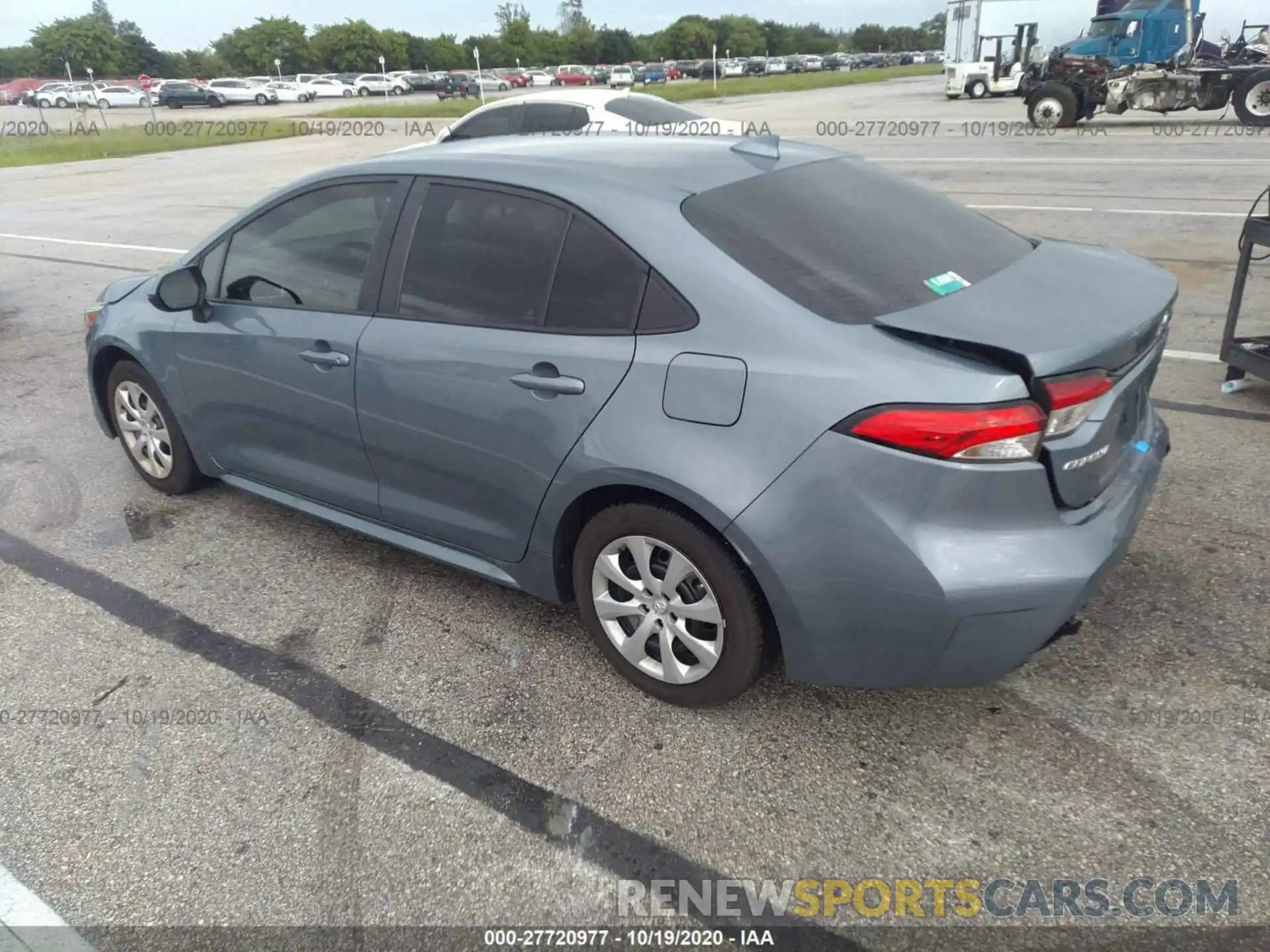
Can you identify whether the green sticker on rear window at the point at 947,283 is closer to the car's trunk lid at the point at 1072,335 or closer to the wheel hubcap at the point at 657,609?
the car's trunk lid at the point at 1072,335

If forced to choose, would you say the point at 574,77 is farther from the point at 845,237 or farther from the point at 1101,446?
the point at 1101,446

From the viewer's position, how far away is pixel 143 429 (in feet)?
15.1

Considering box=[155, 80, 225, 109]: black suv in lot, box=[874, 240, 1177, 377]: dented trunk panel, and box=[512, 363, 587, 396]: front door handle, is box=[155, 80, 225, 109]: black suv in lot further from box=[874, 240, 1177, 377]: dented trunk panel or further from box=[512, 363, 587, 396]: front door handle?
box=[874, 240, 1177, 377]: dented trunk panel

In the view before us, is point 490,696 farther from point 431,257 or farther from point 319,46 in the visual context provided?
point 319,46

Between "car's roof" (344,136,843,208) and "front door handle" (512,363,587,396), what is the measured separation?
53 cm

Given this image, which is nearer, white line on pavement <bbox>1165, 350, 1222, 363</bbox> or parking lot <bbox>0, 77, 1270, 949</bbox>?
parking lot <bbox>0, 77, 1270, 949</bbox>

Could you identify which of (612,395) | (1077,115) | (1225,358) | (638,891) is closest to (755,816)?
(638,891)

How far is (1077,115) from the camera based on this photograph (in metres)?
21.3

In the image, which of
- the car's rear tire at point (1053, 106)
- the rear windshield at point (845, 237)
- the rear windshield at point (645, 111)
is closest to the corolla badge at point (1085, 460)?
the rear windshield at point (845, 237)

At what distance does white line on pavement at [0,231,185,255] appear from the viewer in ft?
38.1

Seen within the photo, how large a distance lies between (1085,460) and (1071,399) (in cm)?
18

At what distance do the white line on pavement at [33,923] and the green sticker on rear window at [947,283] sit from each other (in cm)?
278

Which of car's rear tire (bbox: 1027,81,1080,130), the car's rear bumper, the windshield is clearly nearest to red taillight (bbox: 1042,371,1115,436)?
the car's rear bumper

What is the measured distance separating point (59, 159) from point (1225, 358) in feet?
97.8
